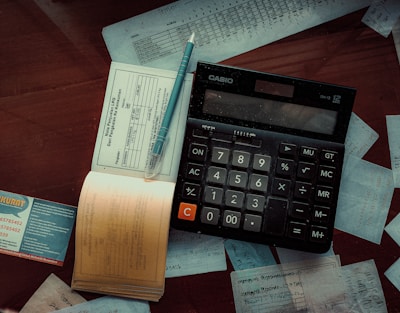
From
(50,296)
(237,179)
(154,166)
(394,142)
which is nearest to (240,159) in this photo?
(237,179)

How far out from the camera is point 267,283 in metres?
0.71

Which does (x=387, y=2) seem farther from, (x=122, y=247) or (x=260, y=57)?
(x=122, y=247)

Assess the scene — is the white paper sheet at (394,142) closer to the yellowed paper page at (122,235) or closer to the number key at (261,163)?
the number key at (261,163)

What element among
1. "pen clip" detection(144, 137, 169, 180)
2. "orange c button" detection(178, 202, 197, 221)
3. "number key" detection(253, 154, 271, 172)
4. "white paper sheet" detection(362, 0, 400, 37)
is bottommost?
"orange c button" detection(178, 202, 197, 221)

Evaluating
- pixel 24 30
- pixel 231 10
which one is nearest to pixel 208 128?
pixel 231 10

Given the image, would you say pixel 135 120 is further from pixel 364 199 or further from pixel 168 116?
pixel 364 199

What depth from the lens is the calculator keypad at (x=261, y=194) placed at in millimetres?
673

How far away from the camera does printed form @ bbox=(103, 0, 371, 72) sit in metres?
0.72

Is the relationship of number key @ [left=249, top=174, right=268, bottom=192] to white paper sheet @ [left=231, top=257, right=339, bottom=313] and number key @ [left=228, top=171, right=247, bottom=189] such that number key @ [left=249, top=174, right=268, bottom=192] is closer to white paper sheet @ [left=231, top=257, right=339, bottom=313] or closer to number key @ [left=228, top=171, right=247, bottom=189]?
number key @ [left=228, top=171, right=247, bottom=189]

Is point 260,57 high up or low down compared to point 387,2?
down

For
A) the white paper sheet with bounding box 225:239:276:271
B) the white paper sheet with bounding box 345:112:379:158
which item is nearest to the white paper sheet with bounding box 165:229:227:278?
the white paper sheet with bounding box 225:239:276:271

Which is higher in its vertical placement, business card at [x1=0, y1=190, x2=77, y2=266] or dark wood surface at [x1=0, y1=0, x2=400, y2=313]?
dark wood surface at [x1=0, y1=0, x2=400, y2=313]

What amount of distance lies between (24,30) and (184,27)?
0.25 m

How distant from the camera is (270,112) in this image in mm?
691
